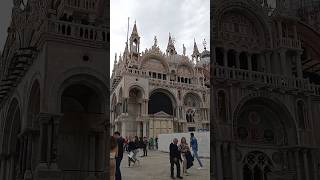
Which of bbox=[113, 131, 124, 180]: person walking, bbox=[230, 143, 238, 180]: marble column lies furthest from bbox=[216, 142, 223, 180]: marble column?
bbox=[113, 131, 124, 180]: person walking

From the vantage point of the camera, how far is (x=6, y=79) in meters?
5.70

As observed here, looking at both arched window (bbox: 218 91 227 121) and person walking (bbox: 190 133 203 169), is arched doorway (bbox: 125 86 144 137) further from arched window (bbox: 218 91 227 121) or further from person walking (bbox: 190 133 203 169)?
arched window (bbox: 218 91 227 121)

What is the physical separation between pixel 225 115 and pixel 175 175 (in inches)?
179

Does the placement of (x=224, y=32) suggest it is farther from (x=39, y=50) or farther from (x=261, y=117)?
(x=39, y=50)

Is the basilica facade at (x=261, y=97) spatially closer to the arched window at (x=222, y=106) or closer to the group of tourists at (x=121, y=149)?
the arched window at (x=222, y=106)

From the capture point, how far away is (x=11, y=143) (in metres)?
6.54

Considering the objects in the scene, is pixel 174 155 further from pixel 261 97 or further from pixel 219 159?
pixel 261 97

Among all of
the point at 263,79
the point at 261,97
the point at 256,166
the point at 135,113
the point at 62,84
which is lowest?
the point at 256,166

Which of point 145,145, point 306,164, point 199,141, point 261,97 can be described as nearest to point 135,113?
point 145,145

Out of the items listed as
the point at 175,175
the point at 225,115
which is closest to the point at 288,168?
the point at 225,115

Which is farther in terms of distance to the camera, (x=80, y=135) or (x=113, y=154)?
(x=80, y=135)

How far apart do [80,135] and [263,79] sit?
→ 13.3ft

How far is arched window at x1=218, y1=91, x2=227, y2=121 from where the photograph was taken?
584cm

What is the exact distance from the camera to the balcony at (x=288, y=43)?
7.05 meters
